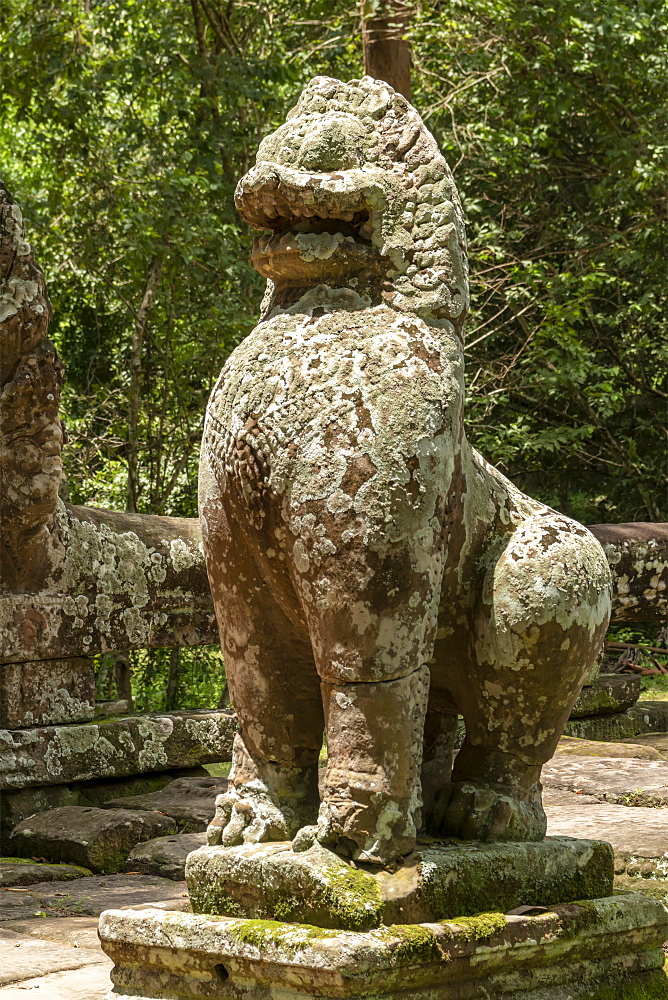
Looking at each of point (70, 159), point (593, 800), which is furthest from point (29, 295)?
point (70, 159)

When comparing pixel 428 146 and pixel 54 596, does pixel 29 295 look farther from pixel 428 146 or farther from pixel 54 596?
pixel 428 146

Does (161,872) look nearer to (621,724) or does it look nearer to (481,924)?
(481,924)

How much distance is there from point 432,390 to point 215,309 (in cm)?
686

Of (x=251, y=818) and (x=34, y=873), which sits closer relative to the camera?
(x=251, y=818)

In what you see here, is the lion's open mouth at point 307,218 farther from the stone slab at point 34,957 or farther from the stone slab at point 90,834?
the stone slab at point 90,834

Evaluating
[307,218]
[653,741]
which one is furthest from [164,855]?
[653,741]

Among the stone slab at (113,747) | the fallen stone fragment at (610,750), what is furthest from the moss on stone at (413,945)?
the fallen stone fragment at (610,750)

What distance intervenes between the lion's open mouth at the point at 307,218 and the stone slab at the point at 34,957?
5.57 feet

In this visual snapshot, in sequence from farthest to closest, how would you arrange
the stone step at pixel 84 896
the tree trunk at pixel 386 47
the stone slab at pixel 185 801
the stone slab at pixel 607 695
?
1. the tree trunk at pixel 386 47
2. the stone slab at pixel 607 695
3. the stone slab at pixel 185 801
4. the stone step at pixel 84 896

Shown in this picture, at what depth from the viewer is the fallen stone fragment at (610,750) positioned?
17.3 ft

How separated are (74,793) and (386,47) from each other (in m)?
5.23

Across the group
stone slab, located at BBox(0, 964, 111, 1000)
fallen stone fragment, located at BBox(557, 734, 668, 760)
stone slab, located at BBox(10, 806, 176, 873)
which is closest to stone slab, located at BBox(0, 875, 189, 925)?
stone slab, located at BBox(10, 806, 176, 873)

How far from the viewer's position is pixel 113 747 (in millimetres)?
A: 5000

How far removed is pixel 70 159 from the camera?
10.0 metres
